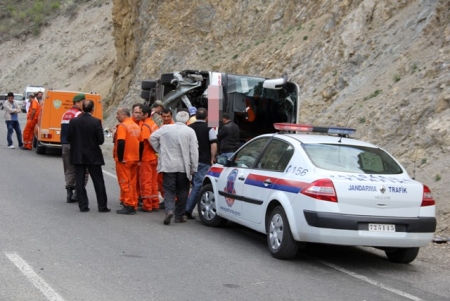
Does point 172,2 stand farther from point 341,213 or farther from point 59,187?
point 341,213

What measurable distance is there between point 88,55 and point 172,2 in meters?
19.7

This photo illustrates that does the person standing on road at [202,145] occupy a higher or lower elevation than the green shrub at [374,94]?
lower

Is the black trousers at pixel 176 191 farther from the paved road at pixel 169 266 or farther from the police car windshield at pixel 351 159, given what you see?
the police car windshield at pixel 351 159

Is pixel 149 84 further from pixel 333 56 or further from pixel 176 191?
pixel 176 191

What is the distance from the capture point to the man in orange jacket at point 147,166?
462 inches

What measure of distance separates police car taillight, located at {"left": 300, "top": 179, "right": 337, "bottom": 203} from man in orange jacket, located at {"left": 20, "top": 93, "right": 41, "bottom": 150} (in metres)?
15.5

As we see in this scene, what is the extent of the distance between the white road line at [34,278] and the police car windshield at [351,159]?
346 cm

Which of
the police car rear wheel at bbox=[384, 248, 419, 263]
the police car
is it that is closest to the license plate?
the police car

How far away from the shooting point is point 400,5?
20.9 meters

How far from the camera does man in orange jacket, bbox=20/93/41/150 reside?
22.3 metres

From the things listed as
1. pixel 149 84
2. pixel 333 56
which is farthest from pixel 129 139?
pixel 333 56

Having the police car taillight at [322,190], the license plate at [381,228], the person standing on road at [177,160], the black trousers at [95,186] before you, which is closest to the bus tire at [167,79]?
the black trousers at [95,186]

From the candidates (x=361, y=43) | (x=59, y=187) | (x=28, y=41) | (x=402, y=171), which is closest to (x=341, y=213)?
(x=402, y=171)

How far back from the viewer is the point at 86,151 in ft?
37.3
